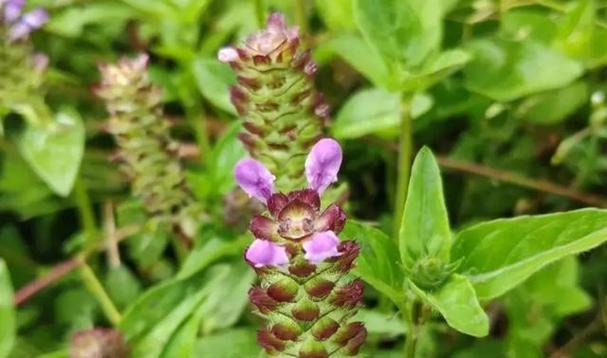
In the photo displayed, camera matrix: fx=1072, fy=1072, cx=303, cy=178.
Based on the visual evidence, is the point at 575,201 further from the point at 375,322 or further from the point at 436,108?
the point at 375,322

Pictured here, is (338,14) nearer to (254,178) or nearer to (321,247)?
(254,178)

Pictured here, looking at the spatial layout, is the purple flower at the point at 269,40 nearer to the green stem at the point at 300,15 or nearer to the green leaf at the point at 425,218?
the green leaf at the point at 425,218

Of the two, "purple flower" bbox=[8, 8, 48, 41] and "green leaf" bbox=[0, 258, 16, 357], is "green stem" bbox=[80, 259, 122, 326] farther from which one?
"purple flower" bbox=[8, 8, 48, 41]

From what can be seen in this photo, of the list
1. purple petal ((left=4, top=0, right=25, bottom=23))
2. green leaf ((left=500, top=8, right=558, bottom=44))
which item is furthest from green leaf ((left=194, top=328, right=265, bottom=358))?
green leaf ((left=500, top=8, right=558, bottom=44))

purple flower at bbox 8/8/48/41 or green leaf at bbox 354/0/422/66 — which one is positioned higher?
purple flower at bbox 8/8/48/41

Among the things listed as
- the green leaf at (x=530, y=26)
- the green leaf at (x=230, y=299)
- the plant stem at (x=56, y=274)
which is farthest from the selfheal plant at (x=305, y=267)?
the green leaf at (x=530, y=26)

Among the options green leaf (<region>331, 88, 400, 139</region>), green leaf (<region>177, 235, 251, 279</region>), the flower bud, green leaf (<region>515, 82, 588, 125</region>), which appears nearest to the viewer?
the flower bud

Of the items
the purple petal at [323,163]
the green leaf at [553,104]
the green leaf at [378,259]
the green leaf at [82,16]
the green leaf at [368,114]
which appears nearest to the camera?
the purple petal at [323,163]

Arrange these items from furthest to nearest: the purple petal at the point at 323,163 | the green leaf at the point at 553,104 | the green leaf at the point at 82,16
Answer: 1. the green leaf at the point at 82,16
2. the green leaf at the point at 553,104
3. the purple petal at the point at 323,163
